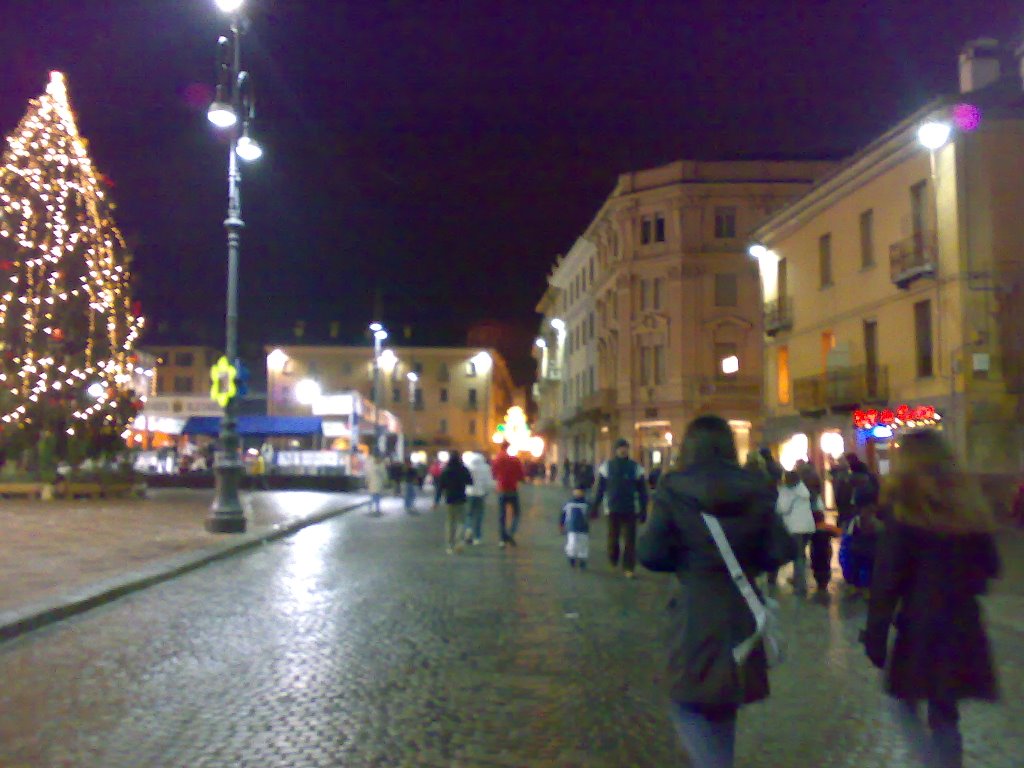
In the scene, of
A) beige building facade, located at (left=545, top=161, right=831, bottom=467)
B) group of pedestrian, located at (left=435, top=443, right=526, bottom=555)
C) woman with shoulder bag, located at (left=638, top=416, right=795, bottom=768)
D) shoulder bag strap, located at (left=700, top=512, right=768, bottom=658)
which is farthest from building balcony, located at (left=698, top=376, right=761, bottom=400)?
shoulder bag strap, located at (left=700, top=512, right=768, bottom=658)

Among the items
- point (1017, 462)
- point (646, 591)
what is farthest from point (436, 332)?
point (646, 591)

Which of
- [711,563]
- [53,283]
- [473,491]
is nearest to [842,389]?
[473,491]

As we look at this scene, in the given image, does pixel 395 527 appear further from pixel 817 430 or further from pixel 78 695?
pixel 78 695

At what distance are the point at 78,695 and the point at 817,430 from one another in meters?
27.3

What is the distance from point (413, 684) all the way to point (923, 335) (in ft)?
69.7

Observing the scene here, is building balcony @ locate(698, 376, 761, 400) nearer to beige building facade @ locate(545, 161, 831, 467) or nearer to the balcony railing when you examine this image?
beige building facade @ locate(545, 161, 831, 467)

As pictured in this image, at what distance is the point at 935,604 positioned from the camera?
428 cm

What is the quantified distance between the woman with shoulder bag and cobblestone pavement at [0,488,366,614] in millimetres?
8338

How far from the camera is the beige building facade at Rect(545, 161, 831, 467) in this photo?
4906 cm

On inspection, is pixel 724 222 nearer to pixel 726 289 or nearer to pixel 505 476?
pixel 726 289

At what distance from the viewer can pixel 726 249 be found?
163ft

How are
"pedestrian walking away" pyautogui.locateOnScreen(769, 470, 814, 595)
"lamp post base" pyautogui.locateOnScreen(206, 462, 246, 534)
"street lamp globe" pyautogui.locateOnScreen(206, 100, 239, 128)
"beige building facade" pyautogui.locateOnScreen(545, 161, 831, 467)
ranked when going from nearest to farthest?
"pedestrian walking away" pyautogui.locateOnScreen(769, 470, 814, 595) → "street lamp globe" pyautogui.locateOnScreen(206, 100, 239, 128) → "lamp post base" pyautogui.locateOnScreen(206, 462, 246, 534) → "beige building facade" pyautogui.locateOnScreen(545, 161, 831, 467)

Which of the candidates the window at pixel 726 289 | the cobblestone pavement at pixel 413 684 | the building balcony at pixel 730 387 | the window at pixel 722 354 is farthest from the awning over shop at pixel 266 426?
the cobblestone pavement at pixel 413 684

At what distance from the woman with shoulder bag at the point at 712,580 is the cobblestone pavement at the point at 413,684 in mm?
288
